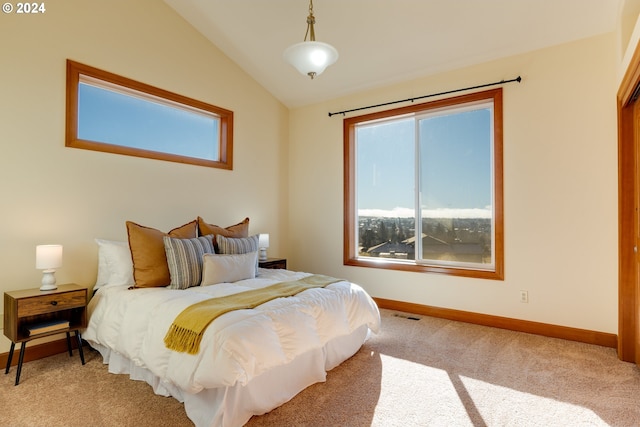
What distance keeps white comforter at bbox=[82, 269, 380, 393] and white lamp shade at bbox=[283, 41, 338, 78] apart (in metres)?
1.67

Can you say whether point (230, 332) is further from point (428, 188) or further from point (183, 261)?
point (428, 188)

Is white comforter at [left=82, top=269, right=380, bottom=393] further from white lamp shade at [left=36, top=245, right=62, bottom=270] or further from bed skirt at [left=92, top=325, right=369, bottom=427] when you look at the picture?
white lamp shade at [left=36, top=245, right=62, bottom=270]

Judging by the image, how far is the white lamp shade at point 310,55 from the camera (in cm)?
235

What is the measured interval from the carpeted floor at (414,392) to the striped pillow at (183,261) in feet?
2.50

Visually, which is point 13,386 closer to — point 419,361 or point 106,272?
point 106,272

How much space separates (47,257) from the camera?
2.56m

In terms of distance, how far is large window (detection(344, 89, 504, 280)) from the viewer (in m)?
3.73

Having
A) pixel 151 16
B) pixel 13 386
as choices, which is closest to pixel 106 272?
pixel 13 386

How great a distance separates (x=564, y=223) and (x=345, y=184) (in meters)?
2.44

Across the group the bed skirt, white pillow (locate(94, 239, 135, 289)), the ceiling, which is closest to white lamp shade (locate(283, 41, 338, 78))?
the ceiling

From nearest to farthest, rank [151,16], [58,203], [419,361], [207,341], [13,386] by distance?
[207,341]
[13,386]
[419,361]
[58,203]
[151,16]

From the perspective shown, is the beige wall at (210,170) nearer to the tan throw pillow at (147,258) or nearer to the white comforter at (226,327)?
the tan throw pillow at (147,258)

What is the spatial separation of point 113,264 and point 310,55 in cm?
236

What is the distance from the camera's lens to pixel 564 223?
3201 mm
